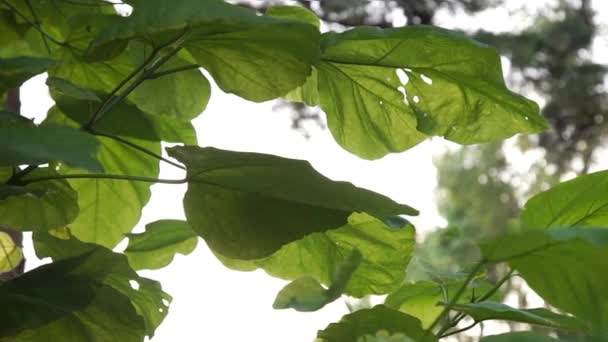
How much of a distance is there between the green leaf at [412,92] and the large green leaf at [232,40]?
0.8 inches

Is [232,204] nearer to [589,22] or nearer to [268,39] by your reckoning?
[268,39]

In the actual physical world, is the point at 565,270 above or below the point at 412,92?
below

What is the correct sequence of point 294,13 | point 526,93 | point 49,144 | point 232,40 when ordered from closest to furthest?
point 49,144 → point 232,40 → point 294,13 → point 526,93

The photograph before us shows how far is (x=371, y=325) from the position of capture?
1.05 feet

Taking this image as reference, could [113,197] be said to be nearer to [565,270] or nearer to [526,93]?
[565,270]

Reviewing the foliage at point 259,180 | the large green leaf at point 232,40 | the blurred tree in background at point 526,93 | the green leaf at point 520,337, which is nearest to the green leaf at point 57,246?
the foliage at point 259,180

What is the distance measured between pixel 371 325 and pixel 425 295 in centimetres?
10

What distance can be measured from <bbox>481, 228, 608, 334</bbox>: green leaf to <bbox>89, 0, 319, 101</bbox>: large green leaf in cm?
10

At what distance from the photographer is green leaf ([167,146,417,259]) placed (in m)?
0.31

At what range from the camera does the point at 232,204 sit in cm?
35

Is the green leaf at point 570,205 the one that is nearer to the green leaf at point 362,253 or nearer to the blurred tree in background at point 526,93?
the green leaf at point 362,253

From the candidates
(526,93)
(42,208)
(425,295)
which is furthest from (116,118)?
(526,93)

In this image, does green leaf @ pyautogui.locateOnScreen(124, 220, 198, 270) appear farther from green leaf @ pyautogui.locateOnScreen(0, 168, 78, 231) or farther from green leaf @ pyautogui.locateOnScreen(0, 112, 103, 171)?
green leaf @ pyautogui.locateOnScreen(0, 112, 103, 171)

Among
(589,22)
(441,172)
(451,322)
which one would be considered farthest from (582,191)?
(441,172)
